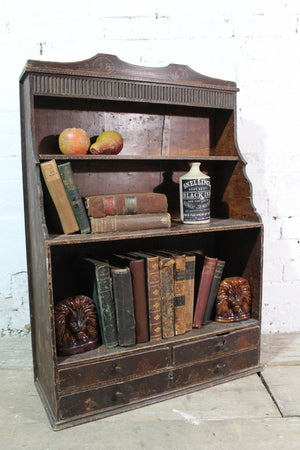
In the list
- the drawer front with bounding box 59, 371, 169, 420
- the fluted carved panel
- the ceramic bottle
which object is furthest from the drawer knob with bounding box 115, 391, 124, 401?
the fluted carved panel

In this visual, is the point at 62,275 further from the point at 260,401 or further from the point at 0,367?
the point at 260,401

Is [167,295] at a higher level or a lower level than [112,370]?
higher

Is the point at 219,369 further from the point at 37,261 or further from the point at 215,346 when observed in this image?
the point at 37,261

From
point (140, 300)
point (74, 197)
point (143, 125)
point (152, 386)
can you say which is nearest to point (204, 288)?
point (140, 300)

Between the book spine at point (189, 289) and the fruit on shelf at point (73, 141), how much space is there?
28.3 inches

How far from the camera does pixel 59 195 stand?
1637 millimetres

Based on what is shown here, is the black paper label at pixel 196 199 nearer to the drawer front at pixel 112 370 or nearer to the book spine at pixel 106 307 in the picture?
the book spine at pixel 106 307

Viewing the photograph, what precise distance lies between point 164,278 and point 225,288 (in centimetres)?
41

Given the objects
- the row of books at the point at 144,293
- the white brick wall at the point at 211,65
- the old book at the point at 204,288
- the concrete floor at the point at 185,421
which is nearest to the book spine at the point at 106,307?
the row of books at the point at 144,293

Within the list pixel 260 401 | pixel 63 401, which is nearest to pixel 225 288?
pixel 260 401

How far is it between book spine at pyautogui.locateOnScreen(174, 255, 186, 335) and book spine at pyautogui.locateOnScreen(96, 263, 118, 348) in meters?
0.31

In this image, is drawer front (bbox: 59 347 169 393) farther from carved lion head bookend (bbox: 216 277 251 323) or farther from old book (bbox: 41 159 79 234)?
old book (bbox: 41 159 79 234)

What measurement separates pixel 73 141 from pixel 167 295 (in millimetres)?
827

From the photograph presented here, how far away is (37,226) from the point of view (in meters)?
1.62
